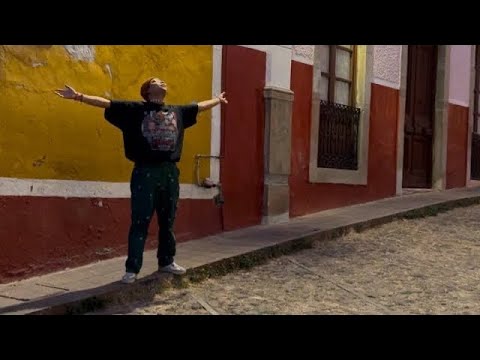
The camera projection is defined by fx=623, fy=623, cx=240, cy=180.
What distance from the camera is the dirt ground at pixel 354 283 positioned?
15.0ft

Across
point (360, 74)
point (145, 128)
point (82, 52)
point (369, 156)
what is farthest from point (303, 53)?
point (145, 128)

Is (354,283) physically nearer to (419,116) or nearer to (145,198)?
(145,198)

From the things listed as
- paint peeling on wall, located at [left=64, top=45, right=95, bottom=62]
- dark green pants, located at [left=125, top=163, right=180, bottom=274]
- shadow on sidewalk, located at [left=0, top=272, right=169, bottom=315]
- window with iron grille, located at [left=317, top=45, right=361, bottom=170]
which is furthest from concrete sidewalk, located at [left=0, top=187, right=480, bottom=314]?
paint peeling on wall, located at [left=64, top=45, right=95, bottom=62]

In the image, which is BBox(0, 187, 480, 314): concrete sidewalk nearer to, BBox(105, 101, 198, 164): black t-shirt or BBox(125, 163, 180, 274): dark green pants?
BBox(125, 163, 180, 274): dark green pants

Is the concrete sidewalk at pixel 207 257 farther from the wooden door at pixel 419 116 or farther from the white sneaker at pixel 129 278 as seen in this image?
the wooden door at pixel 419 116

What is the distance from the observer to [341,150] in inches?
350

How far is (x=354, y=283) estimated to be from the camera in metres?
5.30

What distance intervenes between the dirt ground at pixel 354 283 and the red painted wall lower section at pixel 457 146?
412cm

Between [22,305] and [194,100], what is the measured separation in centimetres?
295

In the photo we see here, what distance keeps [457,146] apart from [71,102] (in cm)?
810

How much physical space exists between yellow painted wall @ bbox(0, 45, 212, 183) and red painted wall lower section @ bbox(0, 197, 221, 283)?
24 centimetres

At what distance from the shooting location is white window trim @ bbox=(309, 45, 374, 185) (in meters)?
8.19

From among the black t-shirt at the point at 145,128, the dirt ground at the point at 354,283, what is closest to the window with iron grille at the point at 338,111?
the dirt ground at the point at 354,283
